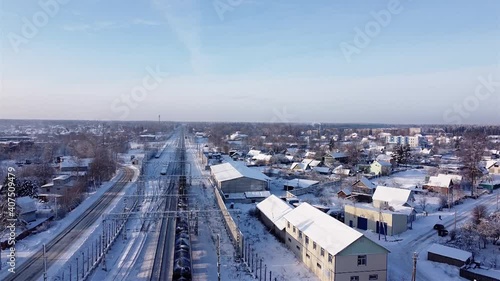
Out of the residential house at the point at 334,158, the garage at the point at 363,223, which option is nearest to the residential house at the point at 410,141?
the residential house at the point at 334,158

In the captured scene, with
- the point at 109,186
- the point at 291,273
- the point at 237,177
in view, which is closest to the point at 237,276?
the point at 291,273

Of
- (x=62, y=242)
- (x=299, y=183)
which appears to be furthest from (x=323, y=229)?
(x=299, y=183)

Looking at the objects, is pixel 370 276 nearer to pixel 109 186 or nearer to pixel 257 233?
pixel 257 233

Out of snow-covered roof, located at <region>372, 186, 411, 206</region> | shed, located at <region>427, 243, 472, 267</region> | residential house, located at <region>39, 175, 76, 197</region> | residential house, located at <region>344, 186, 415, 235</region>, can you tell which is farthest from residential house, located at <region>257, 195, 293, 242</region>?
residential house, located at <region>39, 175, 76, 197</region>

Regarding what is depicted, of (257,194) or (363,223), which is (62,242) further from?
(363,223)

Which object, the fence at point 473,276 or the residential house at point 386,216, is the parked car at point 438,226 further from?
the fence at point 473,276

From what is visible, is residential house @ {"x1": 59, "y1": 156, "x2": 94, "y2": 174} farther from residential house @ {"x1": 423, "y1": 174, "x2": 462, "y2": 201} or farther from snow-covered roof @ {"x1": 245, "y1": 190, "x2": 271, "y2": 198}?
residential house @ {"x1": 423, "y1": 174, "x2": 462, "y2": 201}
